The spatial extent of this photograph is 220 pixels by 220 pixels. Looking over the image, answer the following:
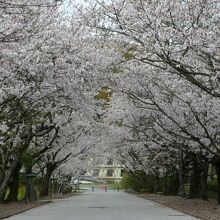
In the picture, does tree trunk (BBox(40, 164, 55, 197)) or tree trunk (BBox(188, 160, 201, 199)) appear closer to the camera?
tree trunk (BBox(188, 160, 201, 199))

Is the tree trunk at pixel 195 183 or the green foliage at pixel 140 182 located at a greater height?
the green foliage at pixel 140 182

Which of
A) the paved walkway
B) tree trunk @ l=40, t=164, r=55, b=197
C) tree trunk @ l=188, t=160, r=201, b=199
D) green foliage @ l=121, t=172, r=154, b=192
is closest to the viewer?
the paved walkway

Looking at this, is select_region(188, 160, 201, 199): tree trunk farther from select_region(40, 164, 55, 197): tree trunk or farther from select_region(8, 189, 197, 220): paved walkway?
select_region(40, 164, 55, 197): tree trunk

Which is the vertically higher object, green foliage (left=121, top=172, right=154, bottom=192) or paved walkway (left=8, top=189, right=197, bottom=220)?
green foliage (left=121, top=172, right=154, bottom=192)

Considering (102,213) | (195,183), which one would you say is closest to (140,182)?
(195,183)

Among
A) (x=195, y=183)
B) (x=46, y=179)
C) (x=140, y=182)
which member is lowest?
(x=195, y=183)

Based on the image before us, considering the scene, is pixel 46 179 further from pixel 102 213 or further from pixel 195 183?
pixel 102 213

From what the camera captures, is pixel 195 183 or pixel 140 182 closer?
pixel 195 183

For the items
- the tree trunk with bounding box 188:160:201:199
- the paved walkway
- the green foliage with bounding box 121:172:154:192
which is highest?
the green foliage with bounding box 121:172:154:192

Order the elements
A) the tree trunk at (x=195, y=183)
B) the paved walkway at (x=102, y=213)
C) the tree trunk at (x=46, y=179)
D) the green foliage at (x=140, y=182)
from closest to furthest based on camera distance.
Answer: the paved walkway at (x=102, y=213), the tree trunk at (x=195, y=183), the tree trunk at (x=46, y=179), the green foliage at (x=140, y=182)

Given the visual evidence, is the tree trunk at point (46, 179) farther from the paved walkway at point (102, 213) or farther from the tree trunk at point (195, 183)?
the paved walkway at point (102, 213)

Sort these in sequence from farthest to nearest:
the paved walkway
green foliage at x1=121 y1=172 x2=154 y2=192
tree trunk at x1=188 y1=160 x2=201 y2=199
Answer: green foliage at x1=121 y1=172 x2=154 y2=192
tree trunk at x1=188 y1=160 x2=201 y2=199
the paved walkway

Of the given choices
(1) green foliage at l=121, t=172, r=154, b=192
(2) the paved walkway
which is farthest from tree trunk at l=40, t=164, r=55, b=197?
(1) green foliage at l=121, t=172, r=154, b=192

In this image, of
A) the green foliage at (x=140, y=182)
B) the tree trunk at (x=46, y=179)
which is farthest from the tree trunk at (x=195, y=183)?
the green foliage at (x=140, y=182)
